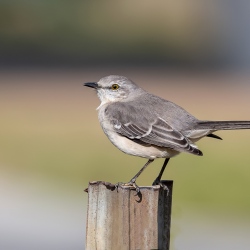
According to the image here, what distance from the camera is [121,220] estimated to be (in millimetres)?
5250

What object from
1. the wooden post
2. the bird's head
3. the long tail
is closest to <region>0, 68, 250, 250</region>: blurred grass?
the long tail

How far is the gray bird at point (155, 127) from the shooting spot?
24.7 feet

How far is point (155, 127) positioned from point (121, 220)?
2511 millimetres

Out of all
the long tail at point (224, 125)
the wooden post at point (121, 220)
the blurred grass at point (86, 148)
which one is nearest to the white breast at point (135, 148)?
the long tail at point (224, 125)

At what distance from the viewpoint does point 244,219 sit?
1145cm

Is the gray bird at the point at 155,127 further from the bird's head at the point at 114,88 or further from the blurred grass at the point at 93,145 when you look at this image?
the blurred grass at the point at 93,145

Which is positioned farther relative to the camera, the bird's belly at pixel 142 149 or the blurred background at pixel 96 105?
the blurred background at pixel 96 105

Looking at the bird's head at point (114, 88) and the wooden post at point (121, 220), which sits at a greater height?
the bird's head at point (114, 88)

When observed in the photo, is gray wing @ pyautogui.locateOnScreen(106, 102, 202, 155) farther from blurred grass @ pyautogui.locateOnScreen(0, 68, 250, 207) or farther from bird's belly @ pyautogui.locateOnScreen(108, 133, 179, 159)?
blurred grass @ pyautogui.locateOnScreen(0, 68, 250, 207)

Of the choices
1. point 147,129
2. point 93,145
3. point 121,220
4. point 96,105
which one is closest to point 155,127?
point 147,129

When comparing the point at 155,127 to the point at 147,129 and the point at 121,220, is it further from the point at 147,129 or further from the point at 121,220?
the point at 121,220

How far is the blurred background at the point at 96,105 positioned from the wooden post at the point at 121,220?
0.94 meters

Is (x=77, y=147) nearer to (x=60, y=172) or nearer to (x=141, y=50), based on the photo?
(x=60, y=172)

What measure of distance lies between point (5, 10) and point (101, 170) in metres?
17.9
